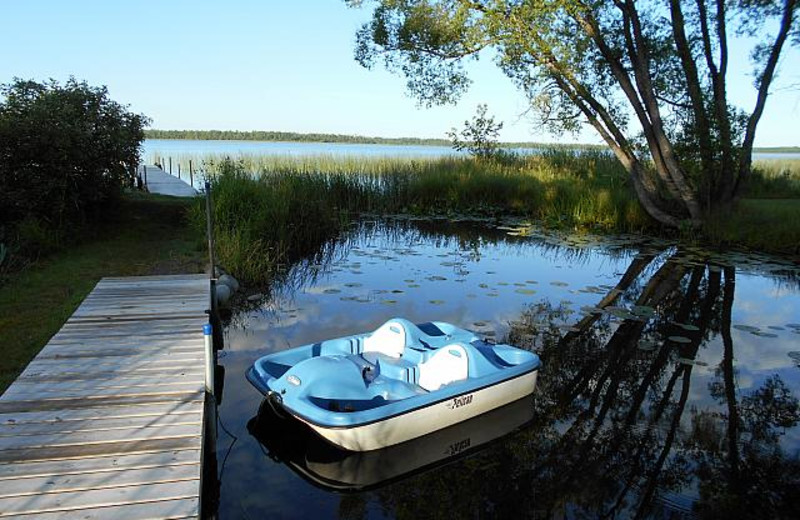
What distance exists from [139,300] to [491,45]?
29.3 feet

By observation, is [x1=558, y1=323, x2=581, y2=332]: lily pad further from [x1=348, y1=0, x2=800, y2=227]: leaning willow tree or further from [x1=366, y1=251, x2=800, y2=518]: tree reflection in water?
[x1=348, y1=0, x2=800, y2=227]: leaning willow tree

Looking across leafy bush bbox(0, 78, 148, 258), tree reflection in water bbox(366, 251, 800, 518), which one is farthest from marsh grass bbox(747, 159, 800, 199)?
leafy bush bbox(0, 78, 148, 258)

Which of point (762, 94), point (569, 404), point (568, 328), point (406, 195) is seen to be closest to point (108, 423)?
point (569, 404)

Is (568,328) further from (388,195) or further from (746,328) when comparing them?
(388,195)

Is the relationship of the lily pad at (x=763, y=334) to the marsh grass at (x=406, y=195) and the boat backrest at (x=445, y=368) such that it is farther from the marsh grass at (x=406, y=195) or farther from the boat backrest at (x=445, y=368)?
the marsh grass at (x=406, y=195)

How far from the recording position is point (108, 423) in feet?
10.6

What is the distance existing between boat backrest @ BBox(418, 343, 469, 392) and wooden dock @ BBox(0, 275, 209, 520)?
1.63 metres

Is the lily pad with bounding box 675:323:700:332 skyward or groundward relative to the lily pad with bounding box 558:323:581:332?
skyward

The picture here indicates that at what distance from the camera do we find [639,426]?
4.21 m

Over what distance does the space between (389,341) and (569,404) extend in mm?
1578

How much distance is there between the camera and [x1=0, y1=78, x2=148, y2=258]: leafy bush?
8172 mm

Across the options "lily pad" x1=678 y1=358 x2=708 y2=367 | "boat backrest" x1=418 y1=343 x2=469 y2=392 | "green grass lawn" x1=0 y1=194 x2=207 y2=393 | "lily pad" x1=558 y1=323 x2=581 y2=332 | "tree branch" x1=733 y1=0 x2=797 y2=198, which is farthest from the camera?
"tree branch" x1=733 y1=0 x2=797 y2=198

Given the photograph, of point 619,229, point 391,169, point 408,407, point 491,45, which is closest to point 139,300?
point 408,407

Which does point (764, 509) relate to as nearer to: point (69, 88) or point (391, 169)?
point (69, 88)
